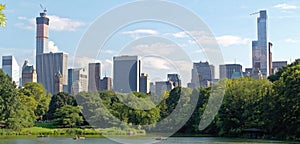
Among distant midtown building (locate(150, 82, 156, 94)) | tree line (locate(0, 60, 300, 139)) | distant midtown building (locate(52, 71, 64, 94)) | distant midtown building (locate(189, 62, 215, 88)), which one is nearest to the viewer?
tree line (locate(0, 60, 300, 139))

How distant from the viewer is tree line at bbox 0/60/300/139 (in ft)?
127

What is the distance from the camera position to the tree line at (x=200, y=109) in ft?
127

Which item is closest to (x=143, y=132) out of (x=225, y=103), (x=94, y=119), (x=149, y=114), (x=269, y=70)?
(x=149, y=114)

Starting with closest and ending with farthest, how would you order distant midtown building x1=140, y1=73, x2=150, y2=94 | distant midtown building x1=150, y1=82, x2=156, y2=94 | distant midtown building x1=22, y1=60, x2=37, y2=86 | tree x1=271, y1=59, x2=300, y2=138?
distant midtown building x1=140, y1=73, x2=150, y2=94 < tree x1=271, y1=59, x2=300, y2=138 < distant midtown building x1=150, y1=82, x2=156, y2=94 < distant midtown building x1=22, y1=60, x2=37, y2=86

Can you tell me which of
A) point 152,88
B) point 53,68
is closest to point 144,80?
point 152,88

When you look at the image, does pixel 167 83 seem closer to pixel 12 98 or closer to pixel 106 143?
pixel 12 98

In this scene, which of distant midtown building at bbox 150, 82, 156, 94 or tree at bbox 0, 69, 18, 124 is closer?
tree at bbox 0, 69, 18, 124

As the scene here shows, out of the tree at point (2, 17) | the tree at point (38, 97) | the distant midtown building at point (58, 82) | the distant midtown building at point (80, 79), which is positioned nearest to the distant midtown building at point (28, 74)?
the distant midtown building at point (58, 82)

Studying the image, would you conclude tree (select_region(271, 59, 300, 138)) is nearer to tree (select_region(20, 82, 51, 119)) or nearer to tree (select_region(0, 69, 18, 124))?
tree (select_region(0, 69, 18, 124))

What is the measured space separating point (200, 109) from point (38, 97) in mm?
35283

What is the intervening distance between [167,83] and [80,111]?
12.2 metres

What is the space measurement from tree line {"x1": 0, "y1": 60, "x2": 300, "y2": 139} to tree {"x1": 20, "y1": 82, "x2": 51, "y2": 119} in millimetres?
10581

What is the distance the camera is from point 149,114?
48.3m

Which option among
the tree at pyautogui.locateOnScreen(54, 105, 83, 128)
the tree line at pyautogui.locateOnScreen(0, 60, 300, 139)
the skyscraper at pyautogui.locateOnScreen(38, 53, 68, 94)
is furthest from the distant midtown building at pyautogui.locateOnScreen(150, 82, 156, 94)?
the skyscraper at pyautogui.locateOnScreen(38, 53, 68, 94)
